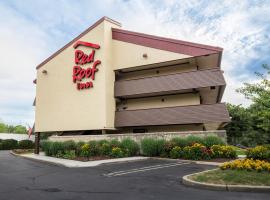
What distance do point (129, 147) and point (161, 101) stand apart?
844 centimetres

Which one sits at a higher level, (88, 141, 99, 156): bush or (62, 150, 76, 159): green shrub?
(88, 141, 99, 156): bush

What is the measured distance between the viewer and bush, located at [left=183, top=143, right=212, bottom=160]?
59.7 ft

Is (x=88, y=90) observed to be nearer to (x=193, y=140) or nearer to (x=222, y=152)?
(x=193, y=140)

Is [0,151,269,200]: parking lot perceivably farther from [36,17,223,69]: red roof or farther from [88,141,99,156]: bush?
[36,17,223,69]: red roof

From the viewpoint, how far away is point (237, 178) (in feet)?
31.8

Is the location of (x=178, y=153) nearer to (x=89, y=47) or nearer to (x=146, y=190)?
(x=146, y=190)

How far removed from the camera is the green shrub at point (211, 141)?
62.9 feet

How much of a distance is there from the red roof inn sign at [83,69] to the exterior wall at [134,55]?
78.6 inches

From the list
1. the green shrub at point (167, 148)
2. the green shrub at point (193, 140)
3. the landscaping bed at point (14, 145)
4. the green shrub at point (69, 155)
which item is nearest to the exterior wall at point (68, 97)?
the landscaping bed at point (14, 145)

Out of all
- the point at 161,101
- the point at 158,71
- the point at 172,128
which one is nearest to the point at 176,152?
the point at 172,128

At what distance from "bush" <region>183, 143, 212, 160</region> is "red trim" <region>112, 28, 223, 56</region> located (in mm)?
9893

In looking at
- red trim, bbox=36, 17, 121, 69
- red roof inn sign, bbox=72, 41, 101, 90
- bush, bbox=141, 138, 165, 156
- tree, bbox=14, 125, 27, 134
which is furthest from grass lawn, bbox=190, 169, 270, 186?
tree, bbox=14, 125, 27, 134

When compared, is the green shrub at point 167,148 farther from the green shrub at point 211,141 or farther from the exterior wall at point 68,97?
the exterior wall at point 68,97

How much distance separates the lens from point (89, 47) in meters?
30.1
